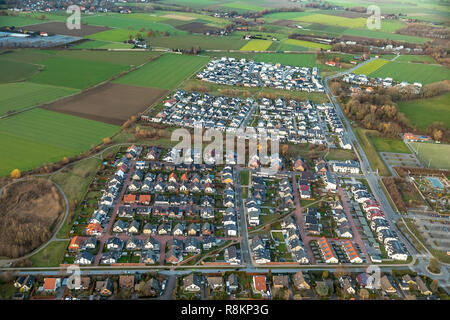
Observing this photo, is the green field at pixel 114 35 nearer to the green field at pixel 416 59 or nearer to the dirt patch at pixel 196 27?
the dirt patch at pixel 196 27

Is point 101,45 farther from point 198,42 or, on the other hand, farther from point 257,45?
point 257,45

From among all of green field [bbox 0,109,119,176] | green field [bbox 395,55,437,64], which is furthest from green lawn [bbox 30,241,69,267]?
green field [bbox 395,55,437,64]

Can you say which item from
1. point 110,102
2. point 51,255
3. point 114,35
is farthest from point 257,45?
point 51,255

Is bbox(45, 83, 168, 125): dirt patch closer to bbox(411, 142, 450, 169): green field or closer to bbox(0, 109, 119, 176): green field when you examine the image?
bbox(0, 109, 119, 176): green field

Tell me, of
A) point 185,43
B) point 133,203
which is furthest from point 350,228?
point 185,43

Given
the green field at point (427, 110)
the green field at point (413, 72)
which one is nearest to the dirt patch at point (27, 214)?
the green field at point (427, 110)
